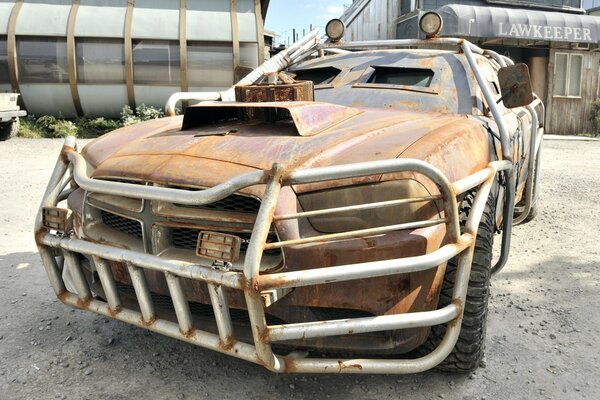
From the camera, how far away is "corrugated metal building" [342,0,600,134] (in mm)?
14148

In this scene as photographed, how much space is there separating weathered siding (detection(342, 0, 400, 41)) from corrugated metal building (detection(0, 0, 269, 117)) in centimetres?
492

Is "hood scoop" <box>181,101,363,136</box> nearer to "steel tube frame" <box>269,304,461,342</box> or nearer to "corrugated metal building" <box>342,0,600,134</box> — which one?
"steel tube frame" <box>269,304,461,342</box>

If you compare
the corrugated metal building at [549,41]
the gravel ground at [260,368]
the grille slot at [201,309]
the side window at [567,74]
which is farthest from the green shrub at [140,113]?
the side window at [567,74]

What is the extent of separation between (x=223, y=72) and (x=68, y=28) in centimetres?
393

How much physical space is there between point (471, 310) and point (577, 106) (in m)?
16.3

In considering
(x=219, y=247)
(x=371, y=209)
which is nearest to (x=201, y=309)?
(x=219, y=247)

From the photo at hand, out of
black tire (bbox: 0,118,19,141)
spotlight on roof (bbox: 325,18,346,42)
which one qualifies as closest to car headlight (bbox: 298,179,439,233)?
spotlight on roof (bbox: 325,18,346,42)

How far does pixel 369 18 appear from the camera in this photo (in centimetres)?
1902

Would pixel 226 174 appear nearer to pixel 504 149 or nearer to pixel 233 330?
pixel 233 330

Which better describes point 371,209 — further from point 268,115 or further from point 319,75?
point 319,75

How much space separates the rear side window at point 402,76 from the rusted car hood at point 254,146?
2.25ft

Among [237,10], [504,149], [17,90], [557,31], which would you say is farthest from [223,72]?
[504,149]

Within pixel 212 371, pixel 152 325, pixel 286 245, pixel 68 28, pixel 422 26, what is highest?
pixel 68 28

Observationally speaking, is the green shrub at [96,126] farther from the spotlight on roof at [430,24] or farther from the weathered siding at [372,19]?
the spotlight on roof at [430,24]
